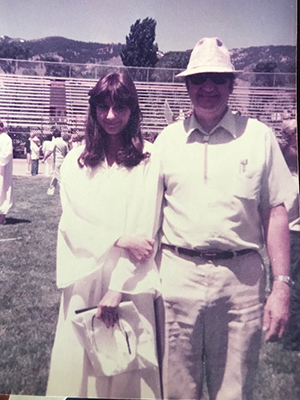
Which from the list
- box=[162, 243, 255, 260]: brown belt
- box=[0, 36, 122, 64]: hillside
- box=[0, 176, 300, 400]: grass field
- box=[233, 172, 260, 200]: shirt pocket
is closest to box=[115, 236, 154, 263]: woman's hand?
box=[162, 243, 255, 260]: brown belt

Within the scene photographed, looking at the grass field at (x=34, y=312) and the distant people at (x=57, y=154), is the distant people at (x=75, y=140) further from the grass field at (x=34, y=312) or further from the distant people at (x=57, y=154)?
the grass field at (x=34, y=312)

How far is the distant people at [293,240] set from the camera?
210 cm

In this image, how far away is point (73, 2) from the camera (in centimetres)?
223

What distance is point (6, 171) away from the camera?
2.28 m

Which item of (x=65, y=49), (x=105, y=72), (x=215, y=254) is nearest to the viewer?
(x=215, y=254)

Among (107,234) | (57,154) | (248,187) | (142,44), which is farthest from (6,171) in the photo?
(248,187)

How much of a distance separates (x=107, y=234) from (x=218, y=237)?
48 cm

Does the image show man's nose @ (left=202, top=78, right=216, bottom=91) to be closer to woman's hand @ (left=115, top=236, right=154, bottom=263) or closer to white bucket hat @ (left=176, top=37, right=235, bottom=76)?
white bucket hat @ (left=176, top=37, right=235, bottom=76)

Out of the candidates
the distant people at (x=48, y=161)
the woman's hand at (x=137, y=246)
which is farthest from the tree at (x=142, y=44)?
the woman's hand at (x=137, y=246)

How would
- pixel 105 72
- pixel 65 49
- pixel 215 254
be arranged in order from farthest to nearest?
pixel 65 49, pixel 105 72, pixel 215 254

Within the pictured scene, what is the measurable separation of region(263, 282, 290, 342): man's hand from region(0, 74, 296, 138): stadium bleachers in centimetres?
71

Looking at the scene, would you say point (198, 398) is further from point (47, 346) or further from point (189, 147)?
point (189, 147)

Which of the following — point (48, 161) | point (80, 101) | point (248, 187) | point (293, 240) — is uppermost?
point (80, 101)

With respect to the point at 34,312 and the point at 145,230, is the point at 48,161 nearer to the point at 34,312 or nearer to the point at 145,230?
the point at 145,230
